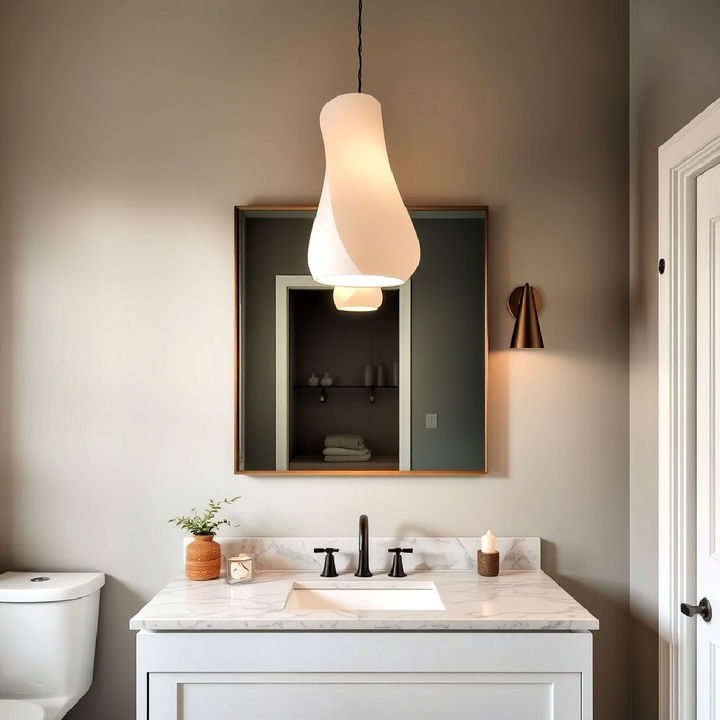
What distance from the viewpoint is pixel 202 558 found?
88.0 inches

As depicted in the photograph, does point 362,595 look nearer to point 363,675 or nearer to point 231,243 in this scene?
point 363,675

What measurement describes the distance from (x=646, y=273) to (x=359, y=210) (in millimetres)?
1100

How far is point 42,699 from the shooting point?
7.15 feet

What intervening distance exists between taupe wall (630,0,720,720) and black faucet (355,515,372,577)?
84cm

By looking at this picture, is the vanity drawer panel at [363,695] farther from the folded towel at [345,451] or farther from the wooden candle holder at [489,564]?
the folded towel at [345,451]

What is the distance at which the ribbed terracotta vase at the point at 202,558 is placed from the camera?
223cm

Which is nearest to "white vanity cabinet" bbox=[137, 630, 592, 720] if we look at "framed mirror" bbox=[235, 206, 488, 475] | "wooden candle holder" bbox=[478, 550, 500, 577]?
"wooden candle holder" bbox=[478, 550, 500, 577]

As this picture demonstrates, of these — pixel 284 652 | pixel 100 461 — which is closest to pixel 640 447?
pixel 284 652

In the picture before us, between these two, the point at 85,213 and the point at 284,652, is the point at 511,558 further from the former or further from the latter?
the point at 85,213

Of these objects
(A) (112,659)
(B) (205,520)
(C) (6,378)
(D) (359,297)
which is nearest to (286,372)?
(D) (359,297)

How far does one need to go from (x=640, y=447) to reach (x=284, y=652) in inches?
48.0

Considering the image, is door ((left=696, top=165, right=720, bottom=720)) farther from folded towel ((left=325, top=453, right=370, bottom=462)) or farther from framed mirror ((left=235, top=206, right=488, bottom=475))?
folded towel ((left=325, top=453, right=370, bottom=462))

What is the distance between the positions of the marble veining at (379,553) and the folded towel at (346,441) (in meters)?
0.29

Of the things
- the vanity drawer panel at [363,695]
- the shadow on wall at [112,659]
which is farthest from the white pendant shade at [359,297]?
the shadow on wall at [112,659]
